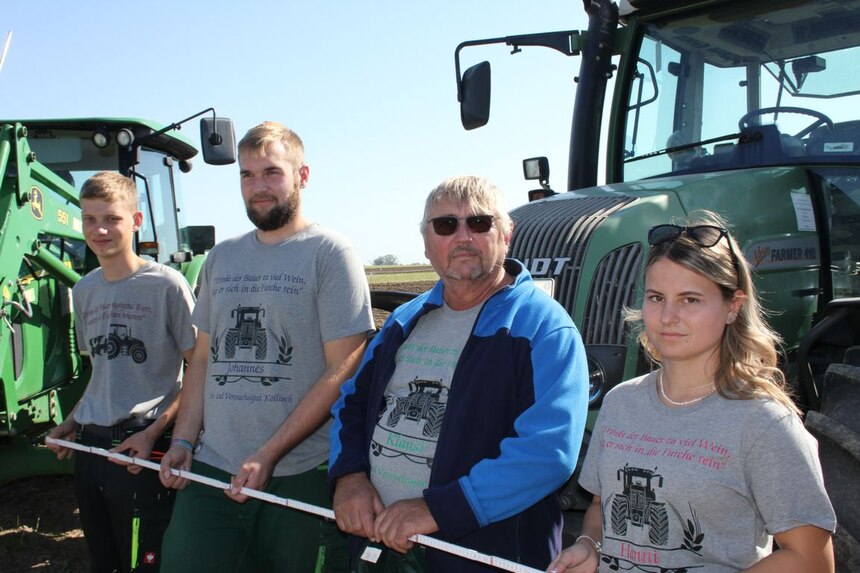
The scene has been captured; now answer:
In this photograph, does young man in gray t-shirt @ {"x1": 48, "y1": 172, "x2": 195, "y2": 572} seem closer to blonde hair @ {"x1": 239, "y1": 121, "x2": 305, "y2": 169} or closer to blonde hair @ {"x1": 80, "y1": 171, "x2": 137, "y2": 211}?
blonde hair @ {"x1": 80, "y1": 171, "x2": 137, "y2": 211}

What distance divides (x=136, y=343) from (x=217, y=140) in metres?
2.14

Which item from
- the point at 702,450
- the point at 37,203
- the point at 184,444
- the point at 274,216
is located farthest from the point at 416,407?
the point at 37,203

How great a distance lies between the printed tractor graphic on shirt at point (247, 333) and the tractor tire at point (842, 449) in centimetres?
177

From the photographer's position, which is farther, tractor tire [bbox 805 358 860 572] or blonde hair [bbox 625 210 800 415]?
tractor tire [bbox 805 358 860 572]

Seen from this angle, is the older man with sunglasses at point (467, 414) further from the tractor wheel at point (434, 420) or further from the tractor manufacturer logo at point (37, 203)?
the tractor manufacturer logo at point (37, 203)

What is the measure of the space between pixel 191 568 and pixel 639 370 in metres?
1.71

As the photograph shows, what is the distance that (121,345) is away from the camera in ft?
10.6

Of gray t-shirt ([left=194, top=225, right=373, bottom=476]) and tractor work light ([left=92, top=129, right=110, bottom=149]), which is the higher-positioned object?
tractor work light ([left=92, top=129, right=110, bottom=149])

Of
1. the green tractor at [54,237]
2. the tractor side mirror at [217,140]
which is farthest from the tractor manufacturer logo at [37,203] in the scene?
the tractor side mirror at [217,140]

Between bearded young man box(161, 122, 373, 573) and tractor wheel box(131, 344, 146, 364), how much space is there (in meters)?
0.45

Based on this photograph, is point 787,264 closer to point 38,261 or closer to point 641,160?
point 641,160

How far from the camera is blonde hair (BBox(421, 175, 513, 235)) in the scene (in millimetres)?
2389

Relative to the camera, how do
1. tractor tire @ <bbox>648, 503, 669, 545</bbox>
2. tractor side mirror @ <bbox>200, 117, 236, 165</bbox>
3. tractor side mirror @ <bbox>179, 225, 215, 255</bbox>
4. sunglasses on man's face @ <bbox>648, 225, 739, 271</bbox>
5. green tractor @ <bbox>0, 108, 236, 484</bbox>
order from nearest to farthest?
tractor tire @ <bbox>648, 503, 669, 545</bbox>, sunglasses on man's face @ <bbox>648, 225, 739, 271</bbox>, green tractor @ <bbox>0, 108, 236, 484</bbox>, tractor side mirror @ <bbox>200, 117, 236, 165</bbox>, tractor side mirror @ <bbox>179, 225, 215, 255</bbox>

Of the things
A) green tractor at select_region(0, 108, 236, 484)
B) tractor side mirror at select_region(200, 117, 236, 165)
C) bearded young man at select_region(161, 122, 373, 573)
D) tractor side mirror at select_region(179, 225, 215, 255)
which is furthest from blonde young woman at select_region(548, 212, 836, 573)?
tractor side mirror at select_region(179, 225, 215, 255)
